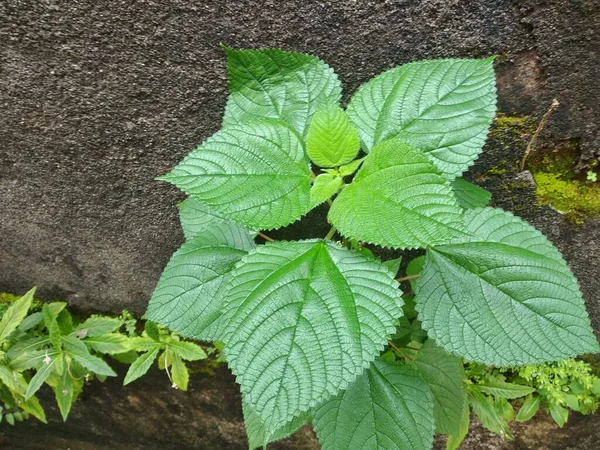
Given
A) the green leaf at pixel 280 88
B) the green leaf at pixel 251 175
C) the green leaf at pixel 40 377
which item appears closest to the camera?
the green leaf at pixel 251 175

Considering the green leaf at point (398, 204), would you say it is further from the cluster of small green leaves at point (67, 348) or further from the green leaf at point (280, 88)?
the cluster of small green leaves at point (67, 348)

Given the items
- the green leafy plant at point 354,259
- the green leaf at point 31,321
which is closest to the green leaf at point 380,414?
the green leafy plant at point 354,259

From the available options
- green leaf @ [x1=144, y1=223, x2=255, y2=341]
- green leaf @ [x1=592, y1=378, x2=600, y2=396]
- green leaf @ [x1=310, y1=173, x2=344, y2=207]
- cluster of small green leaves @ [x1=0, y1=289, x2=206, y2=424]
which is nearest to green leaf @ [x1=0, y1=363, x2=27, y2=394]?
cluster of small green leaves @ [x1=0, y1=289, x2=206, y2=424]

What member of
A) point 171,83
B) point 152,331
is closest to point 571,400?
point 152,331

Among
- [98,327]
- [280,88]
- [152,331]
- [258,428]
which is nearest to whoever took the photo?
[280,88]

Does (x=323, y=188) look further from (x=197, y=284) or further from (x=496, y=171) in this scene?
(x=496, y=171)
